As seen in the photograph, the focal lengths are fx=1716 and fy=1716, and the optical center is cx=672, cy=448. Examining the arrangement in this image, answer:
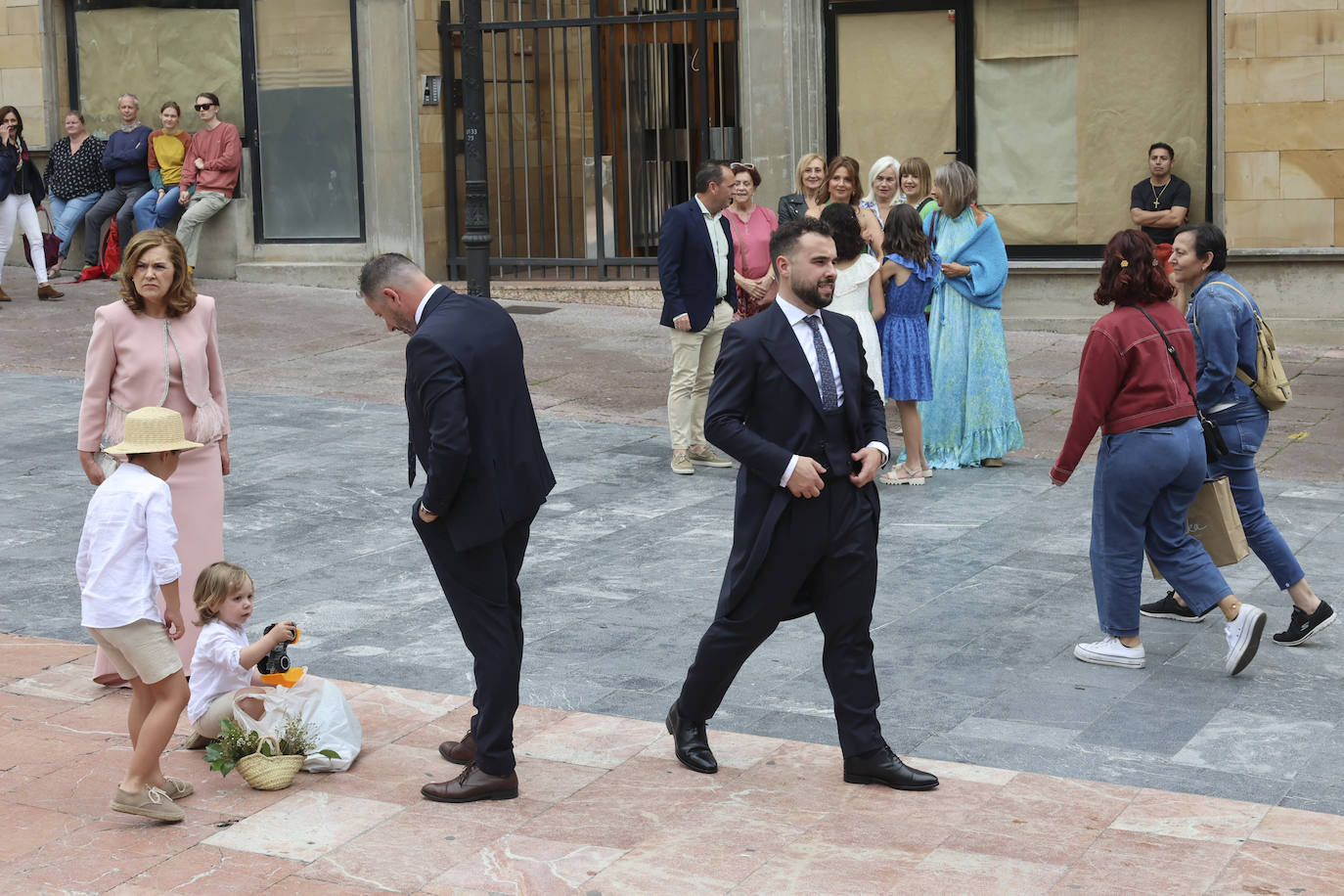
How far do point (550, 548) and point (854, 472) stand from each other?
11.4 ft

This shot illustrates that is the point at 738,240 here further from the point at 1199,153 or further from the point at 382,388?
the point at 1199,153

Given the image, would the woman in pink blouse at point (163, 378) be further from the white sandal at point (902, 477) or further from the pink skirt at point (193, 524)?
the white sandal at point (902, 477)

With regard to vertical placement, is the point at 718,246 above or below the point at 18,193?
below

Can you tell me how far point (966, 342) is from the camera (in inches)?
412

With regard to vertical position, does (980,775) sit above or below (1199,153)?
below

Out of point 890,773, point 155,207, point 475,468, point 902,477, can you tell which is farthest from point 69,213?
point 890,773

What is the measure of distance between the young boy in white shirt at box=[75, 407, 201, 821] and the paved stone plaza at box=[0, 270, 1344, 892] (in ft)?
3.62

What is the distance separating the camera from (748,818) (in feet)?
16.9

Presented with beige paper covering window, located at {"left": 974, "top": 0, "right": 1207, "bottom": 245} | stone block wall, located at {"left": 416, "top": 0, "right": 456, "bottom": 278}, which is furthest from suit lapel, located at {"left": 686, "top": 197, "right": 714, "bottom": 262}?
stone block wall, located at {"left": 416, "top": 0, "right": 456, "bottom": 278}

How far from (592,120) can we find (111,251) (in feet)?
16.5

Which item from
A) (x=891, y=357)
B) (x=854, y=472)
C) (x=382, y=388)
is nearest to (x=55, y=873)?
(x=854, y=472)

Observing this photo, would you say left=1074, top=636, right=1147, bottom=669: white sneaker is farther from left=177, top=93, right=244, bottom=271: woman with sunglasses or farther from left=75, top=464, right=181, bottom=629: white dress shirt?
left=177, top=93, right=244, bottom=271: woman with sunglasses

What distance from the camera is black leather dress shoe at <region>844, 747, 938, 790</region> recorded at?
210 inches

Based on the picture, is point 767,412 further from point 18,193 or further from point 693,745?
point 18,193
